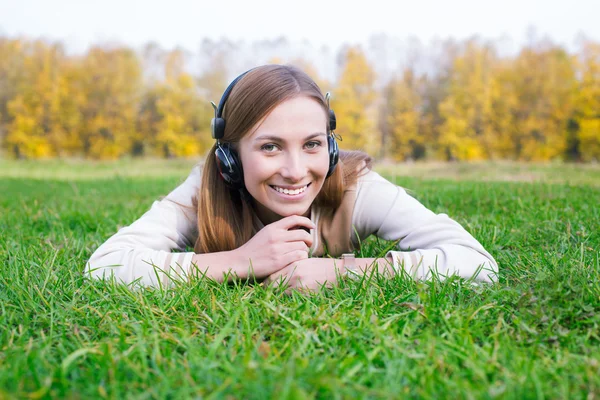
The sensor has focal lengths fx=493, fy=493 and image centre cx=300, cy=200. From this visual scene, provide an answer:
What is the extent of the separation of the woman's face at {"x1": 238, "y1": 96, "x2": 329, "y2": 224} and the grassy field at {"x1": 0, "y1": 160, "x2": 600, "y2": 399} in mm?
554

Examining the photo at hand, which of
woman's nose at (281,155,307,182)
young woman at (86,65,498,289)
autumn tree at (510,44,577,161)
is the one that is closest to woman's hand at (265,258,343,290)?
young woman at (86,65,498,289)

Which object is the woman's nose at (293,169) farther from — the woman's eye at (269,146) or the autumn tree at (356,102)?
the autumn tree at (356,102)

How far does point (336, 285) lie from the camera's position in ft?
7.64

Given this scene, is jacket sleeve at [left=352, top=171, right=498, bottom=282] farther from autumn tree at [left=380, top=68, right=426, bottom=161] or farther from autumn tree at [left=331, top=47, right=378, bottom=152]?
autumn tree at [left=380, top=68, right=426, bottom=161]

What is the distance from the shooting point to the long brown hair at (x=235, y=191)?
2.56 metres

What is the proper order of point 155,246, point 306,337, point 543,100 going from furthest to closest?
point 543,100, point 155,246, point 306,337

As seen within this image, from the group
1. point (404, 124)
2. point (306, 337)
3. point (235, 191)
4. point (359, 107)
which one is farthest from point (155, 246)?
point (404, 124)

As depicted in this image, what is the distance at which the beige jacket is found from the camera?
2.47 metres

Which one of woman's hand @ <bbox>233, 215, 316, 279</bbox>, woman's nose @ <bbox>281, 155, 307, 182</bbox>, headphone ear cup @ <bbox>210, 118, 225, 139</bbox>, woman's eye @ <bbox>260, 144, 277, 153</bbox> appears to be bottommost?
woman's hand @ <bbox>233, 215, 316, 279</bbox>

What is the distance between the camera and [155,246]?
2863 millimetres

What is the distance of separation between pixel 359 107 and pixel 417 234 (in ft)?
85.5

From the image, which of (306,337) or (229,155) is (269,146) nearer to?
(229,155)

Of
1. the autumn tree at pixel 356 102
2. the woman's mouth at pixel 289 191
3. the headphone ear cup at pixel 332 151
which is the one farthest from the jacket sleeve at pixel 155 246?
the autumn tree at pixel 356 102

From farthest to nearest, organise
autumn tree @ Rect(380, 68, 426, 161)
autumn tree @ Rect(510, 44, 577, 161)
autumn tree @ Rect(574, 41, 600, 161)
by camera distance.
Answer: autumn tree @ Rect(380, 68, 426, 161)
autumn tree @ Rect(510, 44, 577, 161)
autumn tree @ Rect(574, 41, 600, 161)
